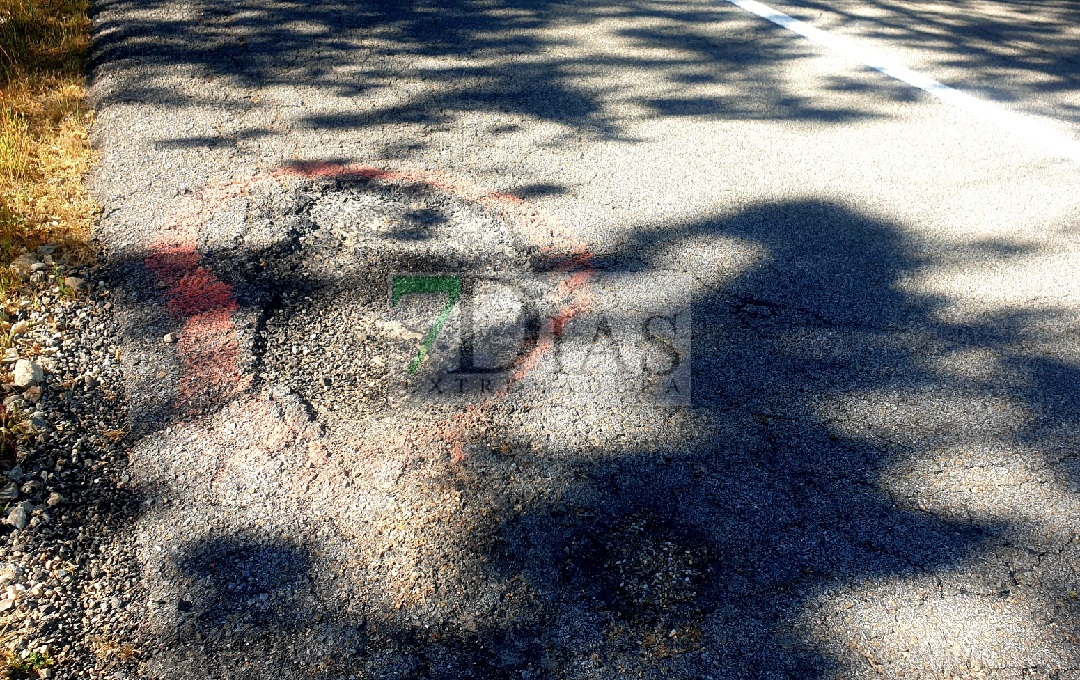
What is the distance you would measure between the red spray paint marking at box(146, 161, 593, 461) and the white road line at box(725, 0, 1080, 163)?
2.85 metres

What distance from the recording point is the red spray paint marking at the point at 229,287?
120 inches

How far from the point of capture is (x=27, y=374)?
3.04m

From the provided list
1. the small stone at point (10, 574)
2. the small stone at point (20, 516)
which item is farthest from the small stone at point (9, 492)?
the small stone at point (10, 574)

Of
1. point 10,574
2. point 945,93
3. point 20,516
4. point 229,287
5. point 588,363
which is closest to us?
point 10,574

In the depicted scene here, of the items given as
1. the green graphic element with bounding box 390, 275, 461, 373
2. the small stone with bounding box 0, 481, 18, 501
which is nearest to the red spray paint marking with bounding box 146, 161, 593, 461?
the green graphic element with bounding box 390, 275, 461, 373

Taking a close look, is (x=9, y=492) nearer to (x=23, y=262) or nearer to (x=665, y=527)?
(x=23, y=262)

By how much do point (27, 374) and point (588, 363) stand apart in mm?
1888

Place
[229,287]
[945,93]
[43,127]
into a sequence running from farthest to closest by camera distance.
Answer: [945,93] → [43,127] → [229,287]

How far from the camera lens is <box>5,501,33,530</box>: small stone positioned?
2.55m

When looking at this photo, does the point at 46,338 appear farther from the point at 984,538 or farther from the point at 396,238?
the point at 984,538

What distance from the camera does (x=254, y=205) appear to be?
13.2 ft

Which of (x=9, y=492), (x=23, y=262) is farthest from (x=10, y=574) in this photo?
(x=23, y=262)

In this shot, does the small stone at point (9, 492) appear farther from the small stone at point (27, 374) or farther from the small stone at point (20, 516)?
the small stone at point (27, 374)

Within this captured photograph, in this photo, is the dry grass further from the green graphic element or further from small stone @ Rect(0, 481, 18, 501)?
the green graphic element
